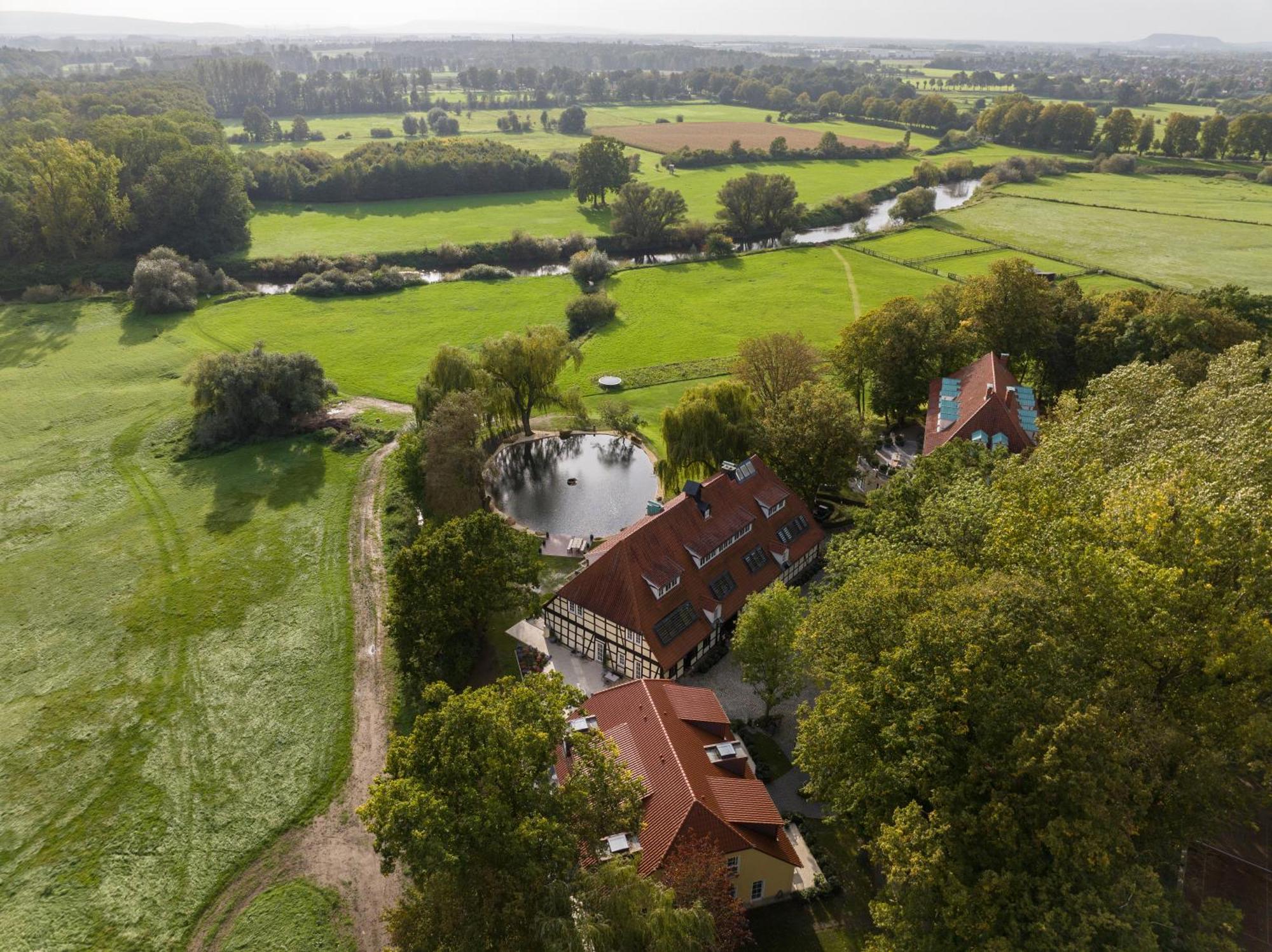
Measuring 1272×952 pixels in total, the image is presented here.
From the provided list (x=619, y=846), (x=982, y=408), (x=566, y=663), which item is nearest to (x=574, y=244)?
(x=982, y=408)

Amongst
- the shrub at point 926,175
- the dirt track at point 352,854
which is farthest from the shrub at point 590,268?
the shrub at point 926,175

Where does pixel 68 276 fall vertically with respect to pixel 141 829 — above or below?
above

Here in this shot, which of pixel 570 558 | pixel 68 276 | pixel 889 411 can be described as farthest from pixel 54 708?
pixel 68 276

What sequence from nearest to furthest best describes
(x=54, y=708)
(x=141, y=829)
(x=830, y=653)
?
(x=830, y=653) → (x=141, y=829) → (x=54, y=708)

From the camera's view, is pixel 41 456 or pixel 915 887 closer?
pixel 915 887

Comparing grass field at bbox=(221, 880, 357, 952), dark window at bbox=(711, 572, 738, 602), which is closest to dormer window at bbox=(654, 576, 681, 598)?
dark window at bbox=(711, 572, 738, 602)

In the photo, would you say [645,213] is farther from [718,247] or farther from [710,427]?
[710,427]

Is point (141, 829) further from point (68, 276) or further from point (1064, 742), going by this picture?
point (68, 276)
